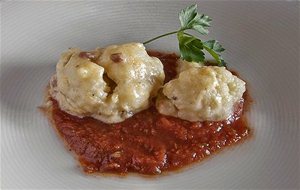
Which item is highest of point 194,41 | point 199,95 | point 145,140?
point 194,41

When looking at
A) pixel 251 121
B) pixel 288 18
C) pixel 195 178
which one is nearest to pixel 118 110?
pixel 195 178

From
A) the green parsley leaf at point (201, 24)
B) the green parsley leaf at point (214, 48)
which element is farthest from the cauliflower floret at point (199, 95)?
the green parsley leaf at point (201, 24)

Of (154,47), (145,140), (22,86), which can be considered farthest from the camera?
(154,47)

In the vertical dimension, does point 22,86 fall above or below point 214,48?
below

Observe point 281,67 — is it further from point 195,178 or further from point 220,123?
point 195,178

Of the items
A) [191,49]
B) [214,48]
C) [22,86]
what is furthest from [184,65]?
[22,86]

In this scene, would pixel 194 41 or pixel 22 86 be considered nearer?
pixel 194 41

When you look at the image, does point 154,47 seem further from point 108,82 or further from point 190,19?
point 108,82
